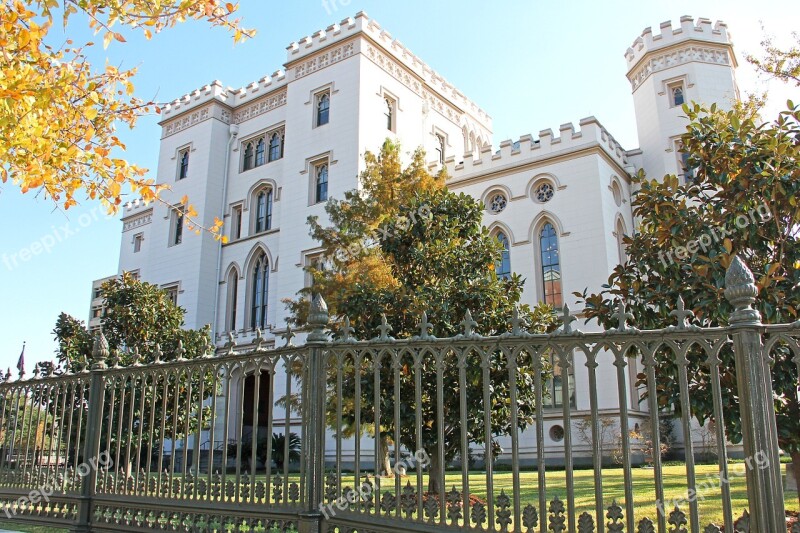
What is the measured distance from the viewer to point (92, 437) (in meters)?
6.61

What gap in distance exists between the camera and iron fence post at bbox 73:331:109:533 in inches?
250

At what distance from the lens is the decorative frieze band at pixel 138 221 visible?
30.8m

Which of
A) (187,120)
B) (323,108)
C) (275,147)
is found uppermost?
(187,120)

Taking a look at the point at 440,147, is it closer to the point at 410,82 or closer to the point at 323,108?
the point at 410,82

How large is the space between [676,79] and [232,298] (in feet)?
57.1

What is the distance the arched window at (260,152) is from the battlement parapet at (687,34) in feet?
46.8

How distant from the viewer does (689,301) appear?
567cm

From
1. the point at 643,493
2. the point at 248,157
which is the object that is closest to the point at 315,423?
the point at 643,493

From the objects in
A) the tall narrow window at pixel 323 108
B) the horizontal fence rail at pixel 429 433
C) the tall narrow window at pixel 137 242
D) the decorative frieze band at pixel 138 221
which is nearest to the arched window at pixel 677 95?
the tall narrow window at pixel 323 108

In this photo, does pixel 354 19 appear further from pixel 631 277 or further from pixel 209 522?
pixel 209 522

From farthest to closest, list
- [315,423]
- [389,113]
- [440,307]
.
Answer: [389,113]
[440,307]
[315,423]

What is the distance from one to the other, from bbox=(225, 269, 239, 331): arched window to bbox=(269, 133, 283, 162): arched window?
4.67 meters

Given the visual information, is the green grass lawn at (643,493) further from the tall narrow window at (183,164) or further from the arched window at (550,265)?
the tall narrow window at (183,164)

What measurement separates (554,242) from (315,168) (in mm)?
8760
